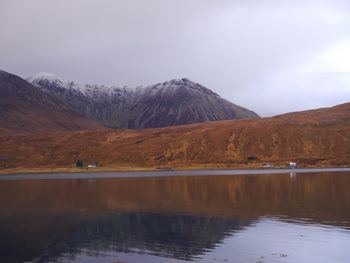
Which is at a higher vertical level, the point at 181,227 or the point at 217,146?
the point at 217,146

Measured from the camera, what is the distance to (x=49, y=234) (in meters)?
33.9

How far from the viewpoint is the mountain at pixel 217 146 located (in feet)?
506

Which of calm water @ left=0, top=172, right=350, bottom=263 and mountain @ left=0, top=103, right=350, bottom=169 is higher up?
mountain @ left=0, top=103, right=350, bottom=169

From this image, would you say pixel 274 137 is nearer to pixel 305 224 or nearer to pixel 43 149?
pixel 43 149

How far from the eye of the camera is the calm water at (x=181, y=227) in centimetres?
2644

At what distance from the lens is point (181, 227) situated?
1388 inches

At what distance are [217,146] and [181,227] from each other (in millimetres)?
131105

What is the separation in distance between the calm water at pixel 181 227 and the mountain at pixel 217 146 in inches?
3798

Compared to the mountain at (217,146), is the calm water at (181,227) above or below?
below

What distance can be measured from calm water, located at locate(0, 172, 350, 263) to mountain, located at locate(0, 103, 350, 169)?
96481 mm

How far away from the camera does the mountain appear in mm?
154250

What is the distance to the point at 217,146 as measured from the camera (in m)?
166

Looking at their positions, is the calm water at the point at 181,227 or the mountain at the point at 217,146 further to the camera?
the mountain at the point at 217,146

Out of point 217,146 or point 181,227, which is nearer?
point 181,227
